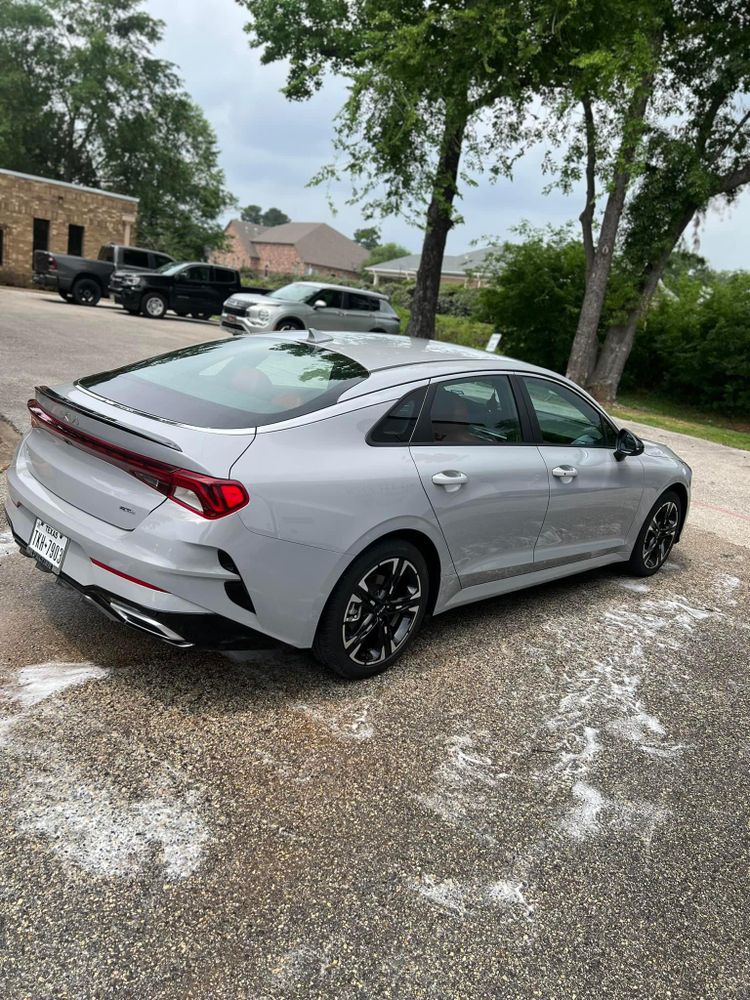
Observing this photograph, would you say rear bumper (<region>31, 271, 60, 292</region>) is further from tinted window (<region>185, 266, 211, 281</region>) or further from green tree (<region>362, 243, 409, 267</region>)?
green tree (<region>362, 243, 409, 267</region>)

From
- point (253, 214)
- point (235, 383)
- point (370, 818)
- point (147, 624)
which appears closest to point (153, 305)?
point (235, 383)

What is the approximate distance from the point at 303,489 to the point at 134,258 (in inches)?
962

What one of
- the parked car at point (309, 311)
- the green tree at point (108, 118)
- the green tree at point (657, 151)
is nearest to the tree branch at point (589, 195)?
the green tree at point (657, 151)

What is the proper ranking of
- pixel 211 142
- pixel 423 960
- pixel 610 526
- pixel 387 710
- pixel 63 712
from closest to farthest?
1. pixel 423 960
2. pixel 63 712
3. pixel 387 710
4. pixel 610 526
5. pixel 211 142

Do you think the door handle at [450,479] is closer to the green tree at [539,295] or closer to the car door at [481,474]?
the car door at [481,474]

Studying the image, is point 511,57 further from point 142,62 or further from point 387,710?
point 142,62

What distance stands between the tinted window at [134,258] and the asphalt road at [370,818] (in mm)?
22635

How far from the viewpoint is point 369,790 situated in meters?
2.88

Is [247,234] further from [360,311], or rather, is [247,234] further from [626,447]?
[626,447]

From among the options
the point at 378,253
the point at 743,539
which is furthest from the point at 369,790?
the point at 378,253

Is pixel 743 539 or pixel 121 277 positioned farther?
pixel 121 277

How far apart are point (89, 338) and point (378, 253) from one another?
92386 millimetres

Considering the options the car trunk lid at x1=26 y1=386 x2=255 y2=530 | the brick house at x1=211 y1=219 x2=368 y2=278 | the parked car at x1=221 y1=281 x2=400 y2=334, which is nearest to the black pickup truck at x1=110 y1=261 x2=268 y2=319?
the parked car at x1=221 y1=281 x2=400 y2=334

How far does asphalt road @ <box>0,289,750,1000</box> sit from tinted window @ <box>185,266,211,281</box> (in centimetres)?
2151
